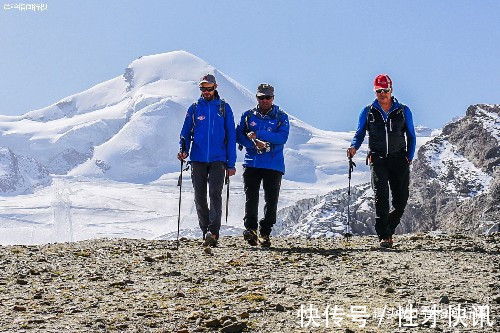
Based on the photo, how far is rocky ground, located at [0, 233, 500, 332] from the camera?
559cm

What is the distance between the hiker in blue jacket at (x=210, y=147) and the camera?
11391 millimetres

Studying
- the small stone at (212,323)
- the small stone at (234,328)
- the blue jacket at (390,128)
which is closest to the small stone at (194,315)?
the small stone at (212,323)

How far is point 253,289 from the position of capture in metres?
6.96

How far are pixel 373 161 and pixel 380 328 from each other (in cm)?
588

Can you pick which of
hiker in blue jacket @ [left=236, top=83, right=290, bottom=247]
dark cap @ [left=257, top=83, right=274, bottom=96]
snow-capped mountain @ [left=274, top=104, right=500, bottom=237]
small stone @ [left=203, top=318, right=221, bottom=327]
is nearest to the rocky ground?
small stone @ [left=203, top=318, right=221, bottom=327]

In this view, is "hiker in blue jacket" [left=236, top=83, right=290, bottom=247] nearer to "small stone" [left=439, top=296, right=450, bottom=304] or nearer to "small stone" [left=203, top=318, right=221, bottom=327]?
"small stone" [left=439, top=296, right=450, bottom=304]

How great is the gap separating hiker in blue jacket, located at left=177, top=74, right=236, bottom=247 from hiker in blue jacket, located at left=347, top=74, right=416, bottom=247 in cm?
197

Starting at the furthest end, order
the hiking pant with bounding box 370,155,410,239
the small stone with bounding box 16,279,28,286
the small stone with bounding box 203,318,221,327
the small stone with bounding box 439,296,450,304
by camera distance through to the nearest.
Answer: the hiking pant with bounding box 370,155,410,239 < the small stone with bounding box 16,279,28,286 < the small stone with bounding box 439,296,450,304 < the small stone with bounding box 203,318,221,327

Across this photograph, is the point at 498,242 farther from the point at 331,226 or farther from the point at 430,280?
the point at 331,226

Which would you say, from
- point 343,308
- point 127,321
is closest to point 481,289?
point 343,308

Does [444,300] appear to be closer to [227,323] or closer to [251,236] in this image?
[227,323]

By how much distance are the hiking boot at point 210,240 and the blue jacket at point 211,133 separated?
114cm

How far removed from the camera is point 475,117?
79812 millimetres

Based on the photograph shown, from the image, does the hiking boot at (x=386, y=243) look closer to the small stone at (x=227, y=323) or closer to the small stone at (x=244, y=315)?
the small stone at (x=244, y=315)
